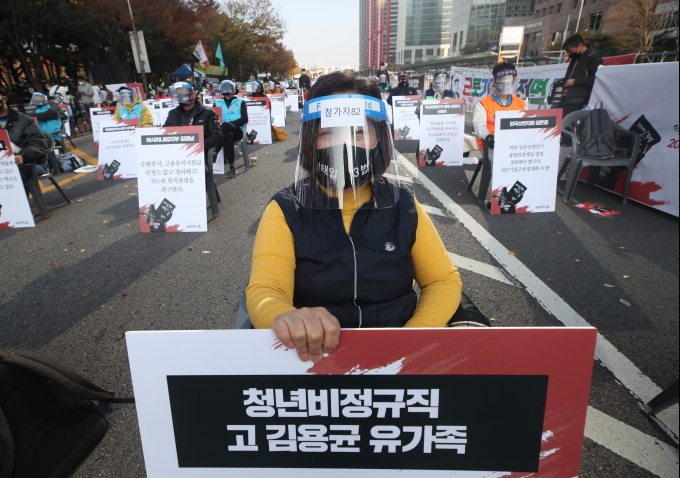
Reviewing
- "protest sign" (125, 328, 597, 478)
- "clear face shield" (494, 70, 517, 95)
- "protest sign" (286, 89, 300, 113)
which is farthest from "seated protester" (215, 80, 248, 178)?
"protest sign" (286, 89, 300, 113)

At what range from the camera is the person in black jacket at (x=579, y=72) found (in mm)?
6617

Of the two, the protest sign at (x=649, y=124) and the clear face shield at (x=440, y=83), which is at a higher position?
the clear face shield at (x=440, y=83)

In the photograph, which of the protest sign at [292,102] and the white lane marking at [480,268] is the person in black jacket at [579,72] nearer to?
the white lane marking at [480,268]

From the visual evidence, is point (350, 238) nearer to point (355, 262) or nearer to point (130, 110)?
point (355, 262)

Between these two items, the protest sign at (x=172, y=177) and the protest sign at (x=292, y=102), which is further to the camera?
the protest sign at (x=292, y=102)

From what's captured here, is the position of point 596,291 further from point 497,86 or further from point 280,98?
point 280,98

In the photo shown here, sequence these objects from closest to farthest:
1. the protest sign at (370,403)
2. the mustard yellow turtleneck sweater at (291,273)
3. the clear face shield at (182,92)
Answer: the protest sign at (370,403) → the mustard yellow turtleneck sweater at (291,273) → the clear face shield at (182,92)

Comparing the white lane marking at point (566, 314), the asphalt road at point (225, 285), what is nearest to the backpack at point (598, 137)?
the asphalt road at point (225, 285)

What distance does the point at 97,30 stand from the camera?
2631 cm

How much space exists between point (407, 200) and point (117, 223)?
530cm

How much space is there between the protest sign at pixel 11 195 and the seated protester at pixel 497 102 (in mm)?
6583

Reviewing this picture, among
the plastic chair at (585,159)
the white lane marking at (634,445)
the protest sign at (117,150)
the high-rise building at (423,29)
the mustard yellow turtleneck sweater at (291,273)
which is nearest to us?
the mustard yellow turtleneck sweater at (291,273)

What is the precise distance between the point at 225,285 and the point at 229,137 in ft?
16.8

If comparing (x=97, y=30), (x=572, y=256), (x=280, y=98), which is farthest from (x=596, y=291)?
(x=97, y=30)
